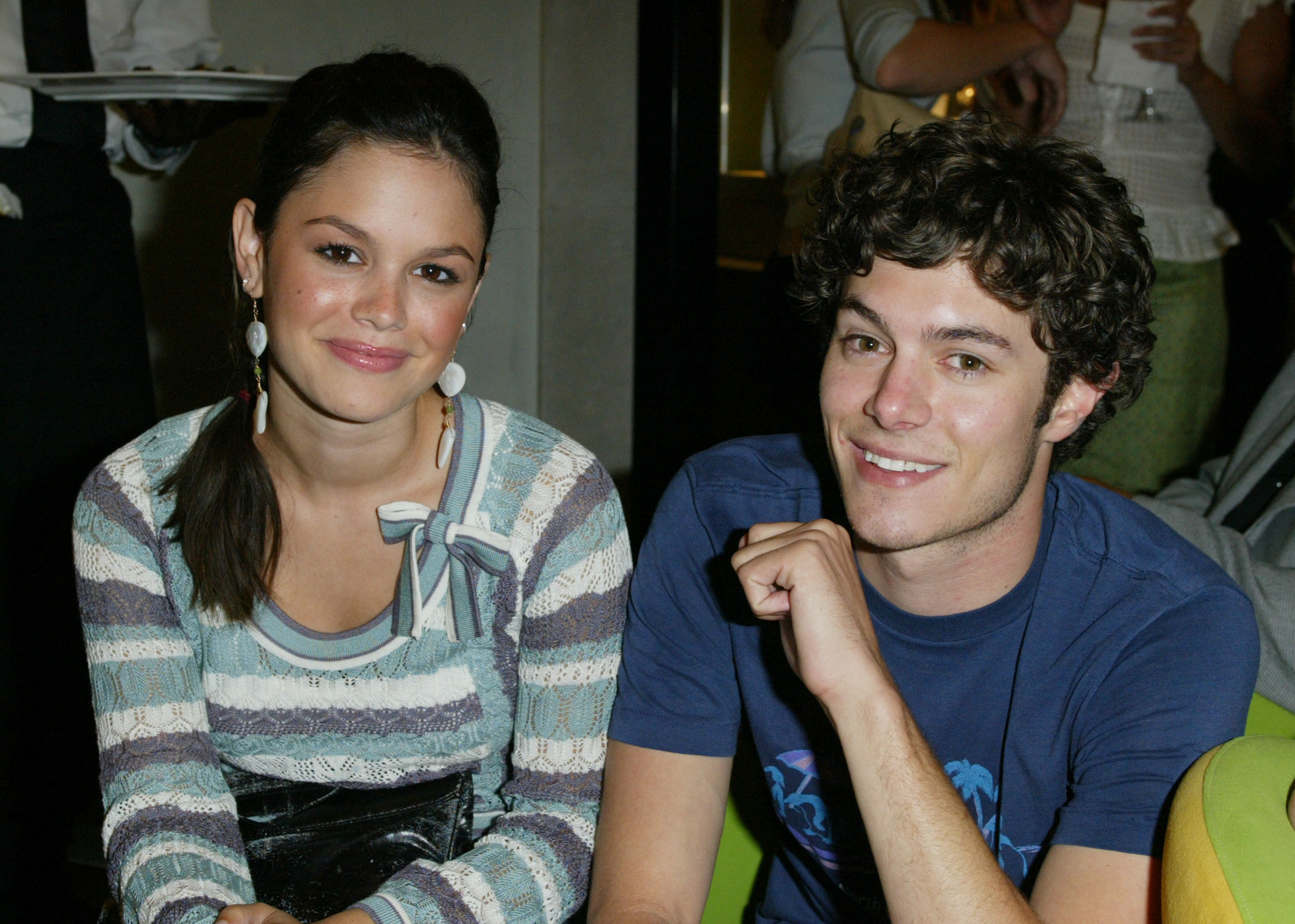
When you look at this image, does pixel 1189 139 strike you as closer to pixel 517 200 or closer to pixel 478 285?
pixel 517 200

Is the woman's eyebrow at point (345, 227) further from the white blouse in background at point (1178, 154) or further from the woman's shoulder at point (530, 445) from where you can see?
the white blouse in background at point (1178, 154)

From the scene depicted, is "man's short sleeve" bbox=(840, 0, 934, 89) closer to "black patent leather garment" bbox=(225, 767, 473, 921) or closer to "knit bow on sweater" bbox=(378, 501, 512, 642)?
"knit bow on sweater" bbox=(378, 501, 512, 642)

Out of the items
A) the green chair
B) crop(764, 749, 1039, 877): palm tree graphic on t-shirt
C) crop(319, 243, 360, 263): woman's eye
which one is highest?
crop(319, 243, 360, 263): woman's eye

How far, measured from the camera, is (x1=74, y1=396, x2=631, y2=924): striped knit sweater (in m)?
1.40

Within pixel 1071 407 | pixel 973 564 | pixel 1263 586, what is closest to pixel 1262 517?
pixel 1263 586

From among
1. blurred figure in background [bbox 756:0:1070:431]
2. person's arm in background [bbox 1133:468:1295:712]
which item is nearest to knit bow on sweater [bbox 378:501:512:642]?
person's arm in background [bbox 1133:468:1295:712]

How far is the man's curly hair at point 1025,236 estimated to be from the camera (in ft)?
4.13

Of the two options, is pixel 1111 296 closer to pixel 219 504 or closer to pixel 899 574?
pixel 899 574

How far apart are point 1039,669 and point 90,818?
83.2 inches

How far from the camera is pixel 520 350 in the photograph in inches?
144

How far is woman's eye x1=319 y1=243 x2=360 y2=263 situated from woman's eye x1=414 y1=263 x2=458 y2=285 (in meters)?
0.08

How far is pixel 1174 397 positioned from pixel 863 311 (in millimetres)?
1882

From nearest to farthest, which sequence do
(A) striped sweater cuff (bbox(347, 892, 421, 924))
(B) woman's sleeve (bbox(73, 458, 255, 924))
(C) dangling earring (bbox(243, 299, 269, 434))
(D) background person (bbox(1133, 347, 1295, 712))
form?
(A) striped sweater cuff (bbox(347, 892, 421, 924)) → (B) woman's sleeve (bbox(73, 458, 255, 924)) → (C) dangling earring (bbox(243, 299, 269, 434)) → (D) background person (bbox(1133, 347, 1295, 712))

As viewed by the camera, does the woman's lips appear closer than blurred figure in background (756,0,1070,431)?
Yes
